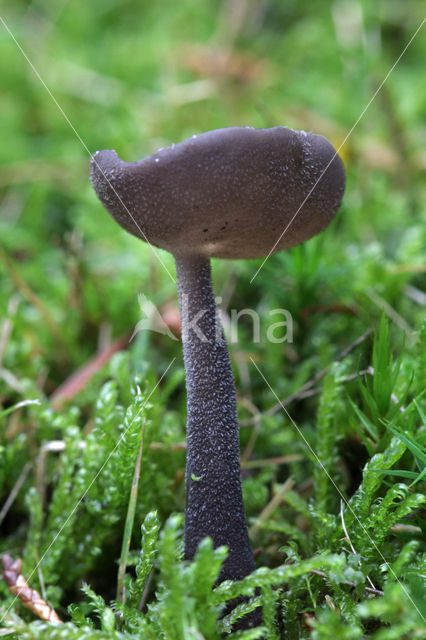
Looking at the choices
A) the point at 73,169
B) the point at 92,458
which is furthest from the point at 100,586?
the point at 73,169

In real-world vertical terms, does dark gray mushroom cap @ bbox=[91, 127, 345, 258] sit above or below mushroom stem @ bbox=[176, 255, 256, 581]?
above

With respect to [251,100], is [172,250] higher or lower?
lower

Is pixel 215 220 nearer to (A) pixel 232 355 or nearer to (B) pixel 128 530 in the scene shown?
(B) pixel 128 530

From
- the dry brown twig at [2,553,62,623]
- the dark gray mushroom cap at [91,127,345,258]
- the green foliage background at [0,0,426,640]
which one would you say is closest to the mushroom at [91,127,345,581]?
the dark gray mushroom cap at [91,127,345,258]

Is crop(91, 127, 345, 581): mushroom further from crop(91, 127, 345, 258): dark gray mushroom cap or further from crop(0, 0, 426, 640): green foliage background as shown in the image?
crop(0, 0, 426, 640): green foliage background

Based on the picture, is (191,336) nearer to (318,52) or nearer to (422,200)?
(422,200)

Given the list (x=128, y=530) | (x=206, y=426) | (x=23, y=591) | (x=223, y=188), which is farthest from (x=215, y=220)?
(x=23, y=591)

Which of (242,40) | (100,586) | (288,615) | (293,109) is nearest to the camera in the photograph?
(288,615)
